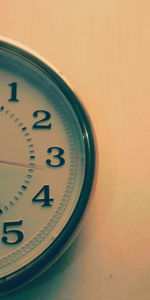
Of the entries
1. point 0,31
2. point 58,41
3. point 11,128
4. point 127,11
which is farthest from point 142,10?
point 11,128

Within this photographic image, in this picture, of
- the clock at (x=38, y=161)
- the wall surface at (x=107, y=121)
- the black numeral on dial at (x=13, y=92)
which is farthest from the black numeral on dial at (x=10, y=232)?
the black numeral on dial at (x=13, y=92)

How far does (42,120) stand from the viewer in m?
0.60

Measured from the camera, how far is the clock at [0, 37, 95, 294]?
21.5 inches

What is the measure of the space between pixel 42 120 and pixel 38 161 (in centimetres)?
9

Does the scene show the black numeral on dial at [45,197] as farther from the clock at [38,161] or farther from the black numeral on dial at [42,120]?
the black numeral on dial at [42,120]

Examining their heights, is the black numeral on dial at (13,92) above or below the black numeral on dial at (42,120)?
above

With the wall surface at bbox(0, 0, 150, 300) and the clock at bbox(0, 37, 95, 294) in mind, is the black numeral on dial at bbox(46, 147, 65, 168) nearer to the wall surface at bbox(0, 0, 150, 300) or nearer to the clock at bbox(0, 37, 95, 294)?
the clock at bbox(0, 37, 95, 294)

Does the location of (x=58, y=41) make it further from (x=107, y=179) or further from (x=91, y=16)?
(x=107, y=179)

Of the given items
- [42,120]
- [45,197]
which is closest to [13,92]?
[42,120]

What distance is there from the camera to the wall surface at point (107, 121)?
622 mm

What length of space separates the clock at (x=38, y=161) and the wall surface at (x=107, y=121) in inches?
3.1

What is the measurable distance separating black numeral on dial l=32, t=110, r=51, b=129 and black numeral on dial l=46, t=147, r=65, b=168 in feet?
0.16

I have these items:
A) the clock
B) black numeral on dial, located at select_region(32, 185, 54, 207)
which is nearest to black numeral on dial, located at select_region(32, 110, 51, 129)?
the clock

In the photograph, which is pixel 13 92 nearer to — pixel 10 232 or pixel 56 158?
pixel 56 158
